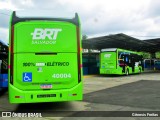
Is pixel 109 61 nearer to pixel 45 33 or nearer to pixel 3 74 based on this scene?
pixel 3 74

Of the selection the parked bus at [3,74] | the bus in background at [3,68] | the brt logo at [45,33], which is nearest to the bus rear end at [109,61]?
the bus in background at [3,68]

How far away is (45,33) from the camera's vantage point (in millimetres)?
9117

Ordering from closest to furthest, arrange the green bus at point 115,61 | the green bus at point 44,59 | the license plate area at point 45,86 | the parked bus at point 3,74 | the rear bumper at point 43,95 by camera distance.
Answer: the rear bumper at point 43,95 < the green bus at point 44,59 < the license plate area at point 45,86 < the parked bus at point 3,74 < the green bus at point 115,61

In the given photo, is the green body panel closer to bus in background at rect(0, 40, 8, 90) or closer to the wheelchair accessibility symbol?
the wheelchair accessibility symbol

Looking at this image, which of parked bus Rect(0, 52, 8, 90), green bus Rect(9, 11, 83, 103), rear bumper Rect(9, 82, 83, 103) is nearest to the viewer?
rear bumper Rect(9, 82, 83, 103)

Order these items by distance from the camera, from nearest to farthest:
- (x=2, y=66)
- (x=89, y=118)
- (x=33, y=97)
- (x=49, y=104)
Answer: (x=89, y=118) → (x=33, y=97) → (x=49, y=104) → (x=2, y=66)

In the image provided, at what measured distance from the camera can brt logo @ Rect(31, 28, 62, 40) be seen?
902 centimetres

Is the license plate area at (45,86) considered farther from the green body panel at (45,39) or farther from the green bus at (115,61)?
the green bus at (115,61)

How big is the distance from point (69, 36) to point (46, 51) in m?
0.95

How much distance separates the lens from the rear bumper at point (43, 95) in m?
8.71

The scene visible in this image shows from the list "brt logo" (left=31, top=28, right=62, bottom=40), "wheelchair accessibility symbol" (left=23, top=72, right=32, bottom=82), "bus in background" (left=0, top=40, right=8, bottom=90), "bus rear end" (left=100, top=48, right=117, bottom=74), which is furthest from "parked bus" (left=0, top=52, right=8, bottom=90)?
"bus rear end" (left=100, top=48, right=117, bottom=74)

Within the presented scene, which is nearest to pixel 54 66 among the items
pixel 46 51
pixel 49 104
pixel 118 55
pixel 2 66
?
pixel 46 51

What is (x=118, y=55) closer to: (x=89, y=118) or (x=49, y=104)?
(x=49, y=104)

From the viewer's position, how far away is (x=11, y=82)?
8.81m
